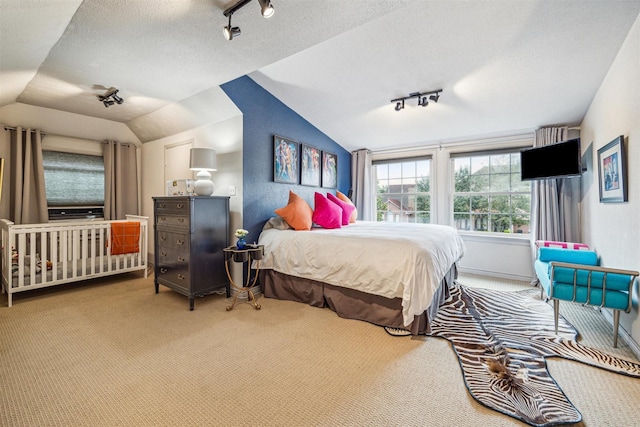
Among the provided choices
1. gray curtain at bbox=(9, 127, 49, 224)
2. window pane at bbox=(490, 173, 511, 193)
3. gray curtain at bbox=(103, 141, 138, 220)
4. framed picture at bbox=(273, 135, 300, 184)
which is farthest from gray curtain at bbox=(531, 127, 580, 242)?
gray curtain at bbox=(9, 127, 49, 224)

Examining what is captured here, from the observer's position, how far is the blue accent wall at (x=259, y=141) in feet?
10.6

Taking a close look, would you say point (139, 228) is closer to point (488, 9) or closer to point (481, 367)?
point (481, 367)

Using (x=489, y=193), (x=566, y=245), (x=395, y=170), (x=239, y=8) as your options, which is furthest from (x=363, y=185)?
(x=239, y=8)

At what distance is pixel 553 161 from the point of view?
327 cm

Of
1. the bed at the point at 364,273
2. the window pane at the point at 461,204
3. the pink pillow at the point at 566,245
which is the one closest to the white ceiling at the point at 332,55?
the window pane at the point at 461,204

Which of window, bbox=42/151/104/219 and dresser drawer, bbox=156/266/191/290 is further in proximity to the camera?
window, bbox=42/151/104/219

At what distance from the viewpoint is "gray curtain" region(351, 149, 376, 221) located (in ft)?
17.2

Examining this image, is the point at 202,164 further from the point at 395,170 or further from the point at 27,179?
the point at 395,170

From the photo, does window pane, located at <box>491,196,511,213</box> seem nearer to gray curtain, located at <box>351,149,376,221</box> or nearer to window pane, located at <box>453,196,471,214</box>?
window pane, located at <box>453,196,471,214</box>

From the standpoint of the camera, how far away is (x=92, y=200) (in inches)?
166

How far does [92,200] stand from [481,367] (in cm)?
530

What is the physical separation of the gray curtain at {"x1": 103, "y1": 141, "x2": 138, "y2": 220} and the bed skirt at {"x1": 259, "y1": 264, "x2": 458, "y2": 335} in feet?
9.41

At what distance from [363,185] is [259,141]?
2.47m

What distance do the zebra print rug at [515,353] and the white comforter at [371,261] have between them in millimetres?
437
